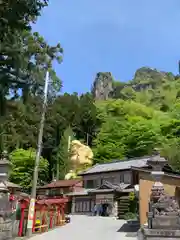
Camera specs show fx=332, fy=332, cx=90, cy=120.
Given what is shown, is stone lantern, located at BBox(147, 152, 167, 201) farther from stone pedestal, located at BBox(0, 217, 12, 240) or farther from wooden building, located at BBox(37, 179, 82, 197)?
wooden building, located at BBox(37, 179, 82, 197)

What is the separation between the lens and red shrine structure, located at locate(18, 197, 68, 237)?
1636 cm

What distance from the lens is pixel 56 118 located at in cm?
5669

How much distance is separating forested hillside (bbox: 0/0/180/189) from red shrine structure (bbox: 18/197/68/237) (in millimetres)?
3886

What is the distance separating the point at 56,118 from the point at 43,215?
38.1 metres

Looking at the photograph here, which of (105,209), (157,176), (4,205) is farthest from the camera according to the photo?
(105,209)

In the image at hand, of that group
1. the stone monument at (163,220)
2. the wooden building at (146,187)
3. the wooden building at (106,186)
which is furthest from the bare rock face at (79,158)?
the stone monument at (163,220)

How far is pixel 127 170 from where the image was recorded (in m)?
39.3

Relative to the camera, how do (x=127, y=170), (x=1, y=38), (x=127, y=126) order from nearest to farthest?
1. (x=1, y=38)
2. (x=127, y=170)
3. (x=127, y=126)

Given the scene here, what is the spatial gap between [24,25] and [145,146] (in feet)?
133

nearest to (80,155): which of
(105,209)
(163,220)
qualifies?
(105,209)

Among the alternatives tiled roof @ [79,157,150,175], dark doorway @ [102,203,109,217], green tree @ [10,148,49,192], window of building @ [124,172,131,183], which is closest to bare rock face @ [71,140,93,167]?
green tree @ [10,148,49,192]

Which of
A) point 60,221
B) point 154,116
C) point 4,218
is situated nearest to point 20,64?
point 4,218

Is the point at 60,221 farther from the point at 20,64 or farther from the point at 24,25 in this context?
the point at 24,25

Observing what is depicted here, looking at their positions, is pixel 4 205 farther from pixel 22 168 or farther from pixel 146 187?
pixel 22 168
